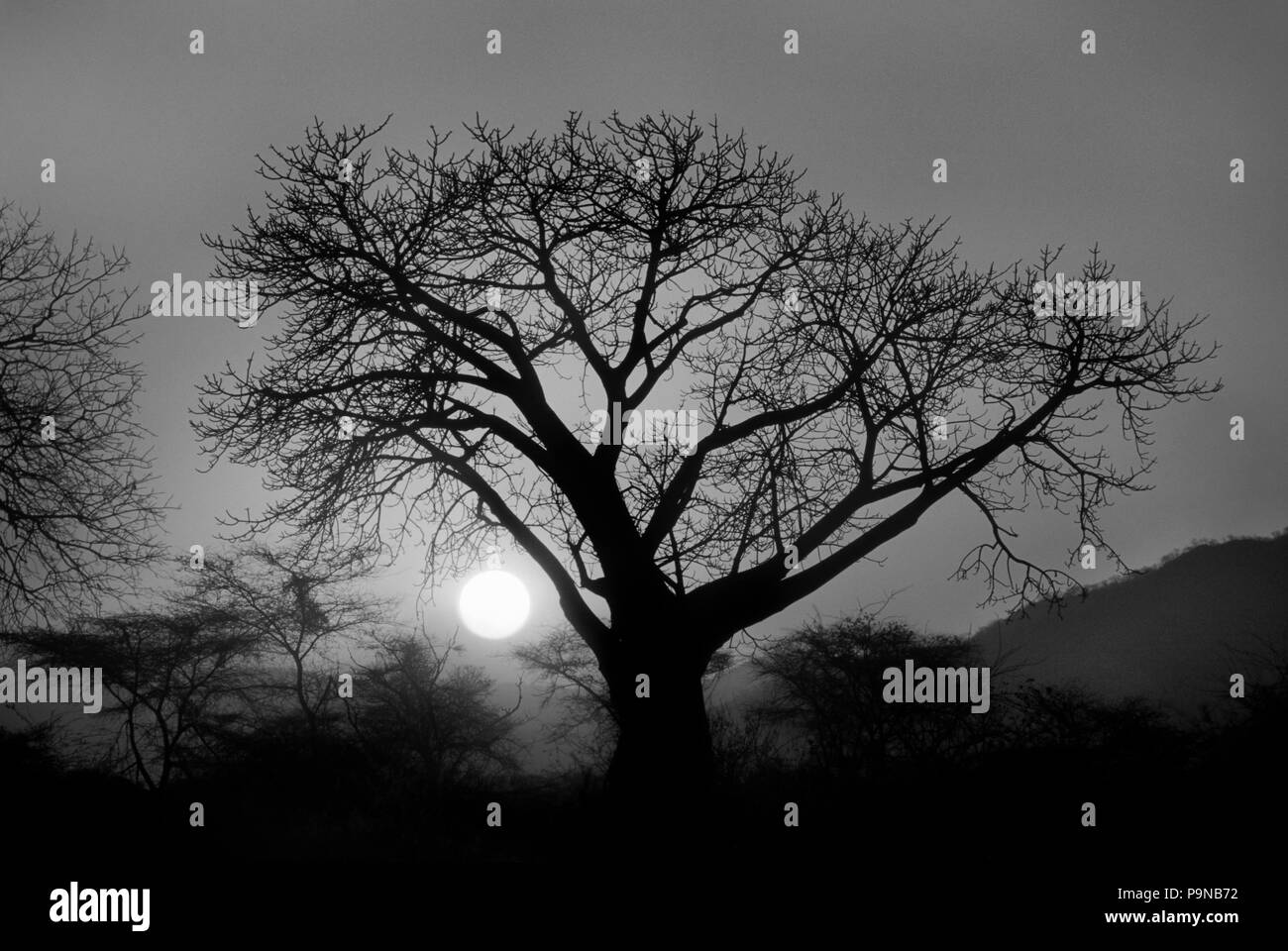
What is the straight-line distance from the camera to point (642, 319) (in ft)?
Result: 31.3

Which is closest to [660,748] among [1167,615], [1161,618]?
[1161,618]

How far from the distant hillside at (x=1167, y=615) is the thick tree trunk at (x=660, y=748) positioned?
63.9 feet

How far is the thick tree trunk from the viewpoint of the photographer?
Answer: 8094 millimetres

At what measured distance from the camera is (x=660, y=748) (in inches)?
331

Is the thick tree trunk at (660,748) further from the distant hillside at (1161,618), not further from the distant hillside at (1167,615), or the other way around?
the distant hillside at (1167,615)

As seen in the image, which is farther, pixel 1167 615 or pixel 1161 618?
pixel 1167 615

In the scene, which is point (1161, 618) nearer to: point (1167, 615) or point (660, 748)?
point (1167, 615)

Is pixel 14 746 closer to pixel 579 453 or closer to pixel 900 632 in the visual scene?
pixel 579 453

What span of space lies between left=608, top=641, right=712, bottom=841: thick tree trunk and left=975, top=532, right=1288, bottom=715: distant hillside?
63.9 ft

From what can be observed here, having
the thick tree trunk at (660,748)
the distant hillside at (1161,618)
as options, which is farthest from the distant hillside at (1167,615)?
the thick tree trunk at (660,748)

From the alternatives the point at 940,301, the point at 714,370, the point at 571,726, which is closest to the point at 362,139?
the point at 714,370

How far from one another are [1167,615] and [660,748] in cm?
3986

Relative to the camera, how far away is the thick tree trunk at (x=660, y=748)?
8.09 metres
